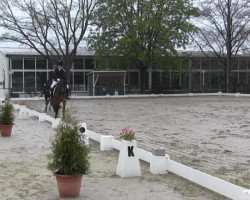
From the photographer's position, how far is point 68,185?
695 centimetres

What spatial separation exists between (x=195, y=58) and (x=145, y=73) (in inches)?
333

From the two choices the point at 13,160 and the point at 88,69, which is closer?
the point at 13,160

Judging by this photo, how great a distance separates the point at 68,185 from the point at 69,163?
32 cm

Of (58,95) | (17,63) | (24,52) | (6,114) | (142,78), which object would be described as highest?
(24,52)

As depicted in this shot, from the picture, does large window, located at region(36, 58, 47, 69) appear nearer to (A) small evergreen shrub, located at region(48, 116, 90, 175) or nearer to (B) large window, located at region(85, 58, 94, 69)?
(B) large window, located at region(85, 58, 94, 69)

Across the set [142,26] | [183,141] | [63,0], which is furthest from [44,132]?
[63,0]

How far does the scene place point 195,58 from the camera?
2156 inches

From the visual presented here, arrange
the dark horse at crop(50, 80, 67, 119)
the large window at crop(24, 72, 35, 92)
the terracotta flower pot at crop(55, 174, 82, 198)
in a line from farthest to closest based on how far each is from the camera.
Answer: the large window at crop(24, 72, 35, 92)
the dark horse at crop(50, 80, 67, 119)
the terracotta flower pot at crop(55, 174, 82, 198)

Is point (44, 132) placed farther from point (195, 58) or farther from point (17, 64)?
point (195, 58)

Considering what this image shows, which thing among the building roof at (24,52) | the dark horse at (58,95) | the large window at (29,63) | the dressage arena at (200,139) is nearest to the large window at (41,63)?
the large window at (29,63)

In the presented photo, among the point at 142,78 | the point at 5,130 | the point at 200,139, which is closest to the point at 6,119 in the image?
the point at 5,130

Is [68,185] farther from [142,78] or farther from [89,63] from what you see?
[89,63]

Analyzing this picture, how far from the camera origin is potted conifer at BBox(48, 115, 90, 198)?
691 cm

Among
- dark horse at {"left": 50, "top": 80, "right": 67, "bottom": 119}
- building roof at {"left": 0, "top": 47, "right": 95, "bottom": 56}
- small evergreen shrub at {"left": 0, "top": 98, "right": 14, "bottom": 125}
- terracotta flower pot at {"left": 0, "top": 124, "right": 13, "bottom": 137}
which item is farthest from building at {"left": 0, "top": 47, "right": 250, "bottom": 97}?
terracotta flower pot at {"left": 0, "top": 124, "right": 13, "bottom": 137}
